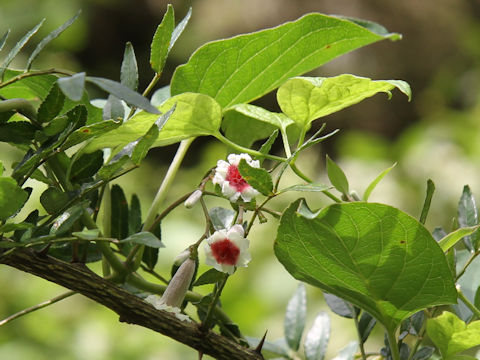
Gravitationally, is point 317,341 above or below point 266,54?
below

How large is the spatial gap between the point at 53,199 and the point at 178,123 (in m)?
0.08

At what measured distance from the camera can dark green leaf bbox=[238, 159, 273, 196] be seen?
267mm

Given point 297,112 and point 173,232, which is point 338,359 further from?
point 173,232

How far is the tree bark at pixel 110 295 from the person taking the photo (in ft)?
0.91

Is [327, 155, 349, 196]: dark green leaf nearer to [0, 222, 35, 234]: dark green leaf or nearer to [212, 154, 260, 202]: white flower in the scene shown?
[212, 154, 260, 202]: white flower

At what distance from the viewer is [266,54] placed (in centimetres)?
34

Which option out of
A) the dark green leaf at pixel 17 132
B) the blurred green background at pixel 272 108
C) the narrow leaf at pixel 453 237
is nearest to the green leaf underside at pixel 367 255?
the narrow leaf at pixel 453 237

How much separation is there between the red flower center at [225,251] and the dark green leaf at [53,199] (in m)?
0.07

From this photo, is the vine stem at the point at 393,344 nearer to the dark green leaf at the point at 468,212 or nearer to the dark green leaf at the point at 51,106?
the dark green leaf at the point at 468,212

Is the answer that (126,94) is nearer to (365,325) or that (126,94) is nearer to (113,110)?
(113,110)

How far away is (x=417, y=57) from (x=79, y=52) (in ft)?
5.41

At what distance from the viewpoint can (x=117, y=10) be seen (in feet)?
10.5

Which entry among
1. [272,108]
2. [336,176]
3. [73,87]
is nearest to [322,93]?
[336,176]

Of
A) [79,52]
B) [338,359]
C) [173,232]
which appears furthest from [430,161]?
[79,52]
